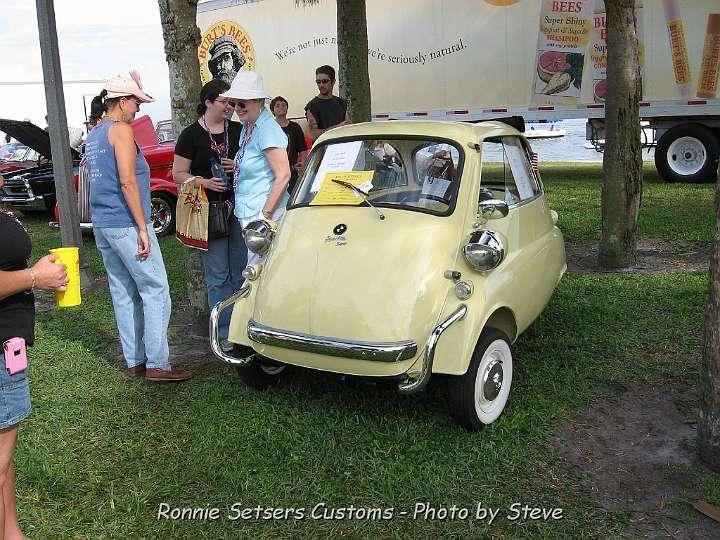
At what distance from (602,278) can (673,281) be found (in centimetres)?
62

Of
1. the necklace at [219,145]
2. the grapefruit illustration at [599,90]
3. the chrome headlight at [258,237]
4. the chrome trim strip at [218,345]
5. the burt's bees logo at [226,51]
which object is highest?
the burt's bees logo at [226,51]

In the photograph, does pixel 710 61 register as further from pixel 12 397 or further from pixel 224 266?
pixel 12 397

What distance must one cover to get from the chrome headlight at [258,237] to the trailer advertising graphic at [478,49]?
1010 cm

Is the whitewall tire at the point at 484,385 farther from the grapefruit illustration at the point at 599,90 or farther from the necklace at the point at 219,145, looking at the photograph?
the grapefruit illustration at the point at 599,90

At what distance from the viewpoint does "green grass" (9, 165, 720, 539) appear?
325cm

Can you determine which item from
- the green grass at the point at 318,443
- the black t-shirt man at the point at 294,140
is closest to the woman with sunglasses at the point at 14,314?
the green grass at the point at 318,443

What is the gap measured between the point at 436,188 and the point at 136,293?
215 cm

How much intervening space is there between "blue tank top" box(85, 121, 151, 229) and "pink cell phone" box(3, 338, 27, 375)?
6.53ft

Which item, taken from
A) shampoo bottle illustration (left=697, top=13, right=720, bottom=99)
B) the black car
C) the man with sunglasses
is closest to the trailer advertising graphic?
shampoo bottle illustration (left=697, top=13, right=720, bottom=99)

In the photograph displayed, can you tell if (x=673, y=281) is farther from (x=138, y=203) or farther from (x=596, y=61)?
(x=596, y=61)

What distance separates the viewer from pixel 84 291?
7523 millimetres

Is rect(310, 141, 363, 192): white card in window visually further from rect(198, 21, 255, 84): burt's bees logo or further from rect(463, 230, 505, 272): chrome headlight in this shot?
rect(198, 21, 255, 84): burt's bees logo

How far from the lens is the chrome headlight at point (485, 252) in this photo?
3.86 metres

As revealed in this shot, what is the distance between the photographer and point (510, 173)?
4.94m
